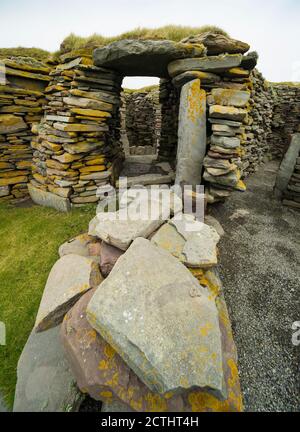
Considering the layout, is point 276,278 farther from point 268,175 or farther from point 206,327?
point 268,175

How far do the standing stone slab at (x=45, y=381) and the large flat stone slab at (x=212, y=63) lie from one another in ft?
16.9

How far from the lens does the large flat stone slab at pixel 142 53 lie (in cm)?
409

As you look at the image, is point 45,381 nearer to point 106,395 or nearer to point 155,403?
point 106,395

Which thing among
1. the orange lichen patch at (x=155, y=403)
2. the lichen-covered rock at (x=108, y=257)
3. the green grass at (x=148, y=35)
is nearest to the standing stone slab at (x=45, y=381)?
the orange lichen patch at (x=155, y=403)

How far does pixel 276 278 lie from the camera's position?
3.46 m

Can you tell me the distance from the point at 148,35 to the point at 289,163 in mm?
4937

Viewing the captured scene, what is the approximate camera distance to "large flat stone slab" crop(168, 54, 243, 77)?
3980 mm

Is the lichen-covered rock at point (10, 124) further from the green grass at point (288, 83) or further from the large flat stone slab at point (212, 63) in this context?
the green grass at point (288, 83)

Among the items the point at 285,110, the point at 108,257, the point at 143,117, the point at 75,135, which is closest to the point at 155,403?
the point at 108,257

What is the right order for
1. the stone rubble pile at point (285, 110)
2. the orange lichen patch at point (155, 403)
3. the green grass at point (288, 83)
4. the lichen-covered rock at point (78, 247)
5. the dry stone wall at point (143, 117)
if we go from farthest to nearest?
the dry stone wall at point (143, 117) → the green grass at point (288, 83) → the stone rubble pile at point (285, 110) → the lichen-covered rock at point (78, 247) → the orange lichen patch at point (155, 403)

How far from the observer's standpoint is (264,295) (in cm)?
318

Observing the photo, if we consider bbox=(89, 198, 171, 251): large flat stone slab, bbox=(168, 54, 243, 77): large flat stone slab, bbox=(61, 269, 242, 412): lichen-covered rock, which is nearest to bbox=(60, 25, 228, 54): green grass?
bbox=(168, 54, 243, 77): large flat stone slab
